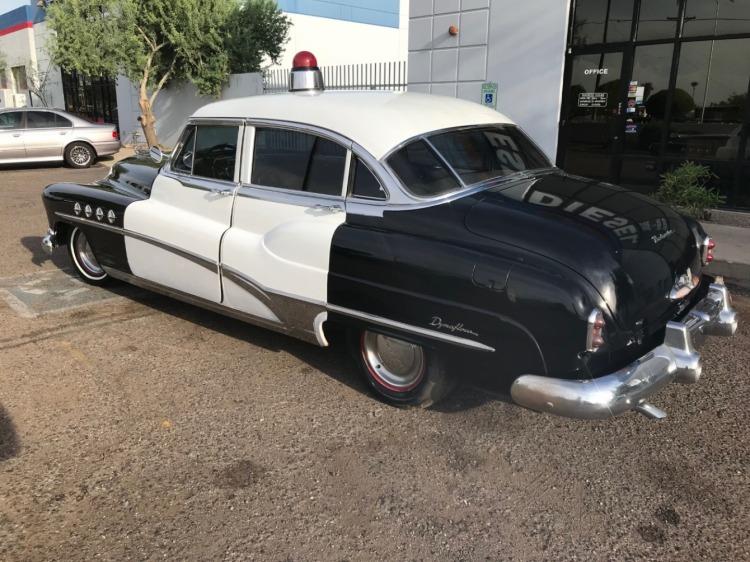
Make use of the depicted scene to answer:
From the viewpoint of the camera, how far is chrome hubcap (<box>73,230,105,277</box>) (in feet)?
18.7

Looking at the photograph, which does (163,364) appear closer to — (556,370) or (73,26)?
(556,370)

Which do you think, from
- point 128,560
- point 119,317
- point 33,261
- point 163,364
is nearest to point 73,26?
point 33,261

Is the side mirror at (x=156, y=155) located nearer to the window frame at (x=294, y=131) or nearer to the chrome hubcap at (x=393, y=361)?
the window frame at (x=294, y=131)

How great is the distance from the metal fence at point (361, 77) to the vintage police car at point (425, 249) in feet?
29.9

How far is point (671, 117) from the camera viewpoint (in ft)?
29.0

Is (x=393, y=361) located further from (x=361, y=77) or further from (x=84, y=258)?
(x=361, y=77)

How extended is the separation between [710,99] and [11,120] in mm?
14658

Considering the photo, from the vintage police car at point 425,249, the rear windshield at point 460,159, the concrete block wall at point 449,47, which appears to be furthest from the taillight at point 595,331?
the concrete block wall at point 449,47

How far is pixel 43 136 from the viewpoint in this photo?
14562 millimetres

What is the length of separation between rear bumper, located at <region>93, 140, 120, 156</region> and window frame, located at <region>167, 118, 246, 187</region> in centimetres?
1202

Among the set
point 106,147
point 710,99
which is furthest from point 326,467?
point 106,147

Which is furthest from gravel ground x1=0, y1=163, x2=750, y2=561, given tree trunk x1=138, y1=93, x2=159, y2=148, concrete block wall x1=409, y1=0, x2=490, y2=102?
tree trunk x1=138, y1=93, x2=159, y2=148

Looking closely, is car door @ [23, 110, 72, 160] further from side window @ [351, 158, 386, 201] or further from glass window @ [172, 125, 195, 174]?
side window @ [351, 158, 386, 201]

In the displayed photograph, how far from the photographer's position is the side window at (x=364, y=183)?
346 cm
